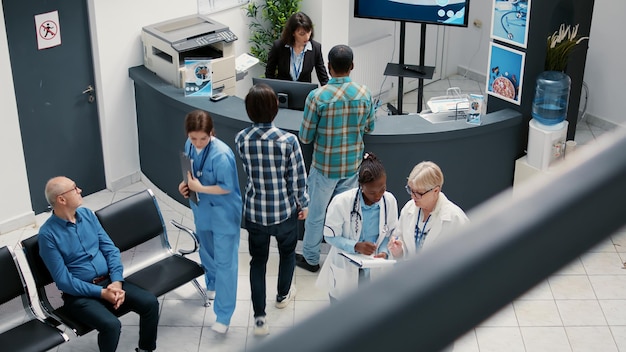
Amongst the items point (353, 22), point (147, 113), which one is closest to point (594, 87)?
point (353, 22)

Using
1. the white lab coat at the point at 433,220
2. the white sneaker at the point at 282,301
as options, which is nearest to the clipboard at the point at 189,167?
the white sneaker at the point at 282,301

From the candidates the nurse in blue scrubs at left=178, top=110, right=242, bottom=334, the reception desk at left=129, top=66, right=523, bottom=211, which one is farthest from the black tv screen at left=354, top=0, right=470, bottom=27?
the nurse in blue scrubs at left=178, top=110, right=242, bottom=334

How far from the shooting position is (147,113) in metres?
6.63

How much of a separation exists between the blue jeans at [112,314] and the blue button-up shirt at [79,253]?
0.06m

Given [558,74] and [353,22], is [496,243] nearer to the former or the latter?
[558,74]

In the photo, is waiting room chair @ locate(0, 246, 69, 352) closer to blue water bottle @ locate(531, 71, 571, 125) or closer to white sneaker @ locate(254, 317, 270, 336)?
white sneaker @ locate(254, 317, 270, 336)

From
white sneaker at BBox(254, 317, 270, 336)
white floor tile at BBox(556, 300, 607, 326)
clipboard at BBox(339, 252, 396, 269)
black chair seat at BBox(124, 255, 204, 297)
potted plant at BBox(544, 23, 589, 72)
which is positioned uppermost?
potted plant at BBox(544, 23, 589, 72)

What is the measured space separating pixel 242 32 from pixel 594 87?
3.58m

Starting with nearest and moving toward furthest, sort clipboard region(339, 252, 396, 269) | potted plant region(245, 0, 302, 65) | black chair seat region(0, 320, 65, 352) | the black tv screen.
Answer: clipboard region(339, 252, 396, 269) < black chair seat region(0, 320, 65, 352) < the black tv screen < potted plant region(245, 0, 302, 65)

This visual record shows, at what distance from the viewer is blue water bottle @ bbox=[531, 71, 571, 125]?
19.1 ft

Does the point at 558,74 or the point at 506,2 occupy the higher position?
the point at 506,2

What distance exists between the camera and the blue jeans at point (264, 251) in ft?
15.7

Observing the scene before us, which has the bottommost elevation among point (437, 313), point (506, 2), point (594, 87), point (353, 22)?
point (594, 87)

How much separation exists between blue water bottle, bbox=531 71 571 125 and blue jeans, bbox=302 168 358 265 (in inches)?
58.5
